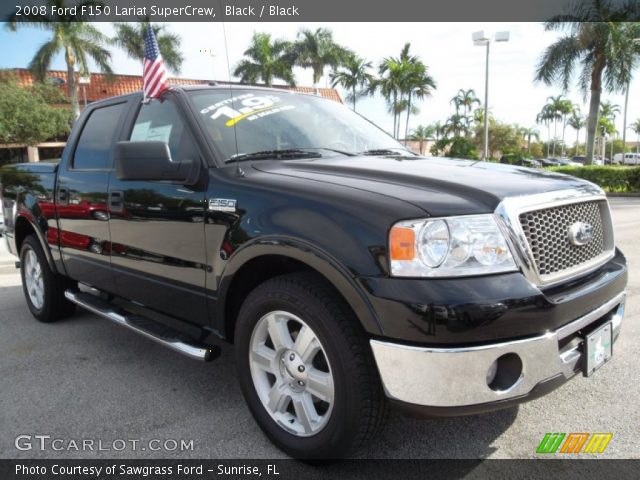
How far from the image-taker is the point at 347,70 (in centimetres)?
4097

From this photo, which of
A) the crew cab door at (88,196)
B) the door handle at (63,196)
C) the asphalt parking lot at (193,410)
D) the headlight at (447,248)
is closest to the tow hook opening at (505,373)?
the headlight at (447,248)

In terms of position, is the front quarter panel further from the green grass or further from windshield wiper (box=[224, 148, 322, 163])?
the green grass

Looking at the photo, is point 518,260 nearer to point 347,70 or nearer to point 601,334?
point 601,334

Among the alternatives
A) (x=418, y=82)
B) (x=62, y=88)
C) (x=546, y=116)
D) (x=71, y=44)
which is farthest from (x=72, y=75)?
(x=546, y=116)

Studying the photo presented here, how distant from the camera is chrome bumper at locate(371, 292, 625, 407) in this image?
198 cm

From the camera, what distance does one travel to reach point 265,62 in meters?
37.8

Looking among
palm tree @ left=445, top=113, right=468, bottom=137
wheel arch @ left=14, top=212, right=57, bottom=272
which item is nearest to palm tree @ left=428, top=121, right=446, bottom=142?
palm tree @ left=445, top=113, right=468, bottom=137

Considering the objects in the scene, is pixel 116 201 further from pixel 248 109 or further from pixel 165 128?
pixel 248 109

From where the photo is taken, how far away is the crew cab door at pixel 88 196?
12.1 ft

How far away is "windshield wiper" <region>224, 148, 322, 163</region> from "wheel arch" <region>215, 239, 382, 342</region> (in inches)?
24.2

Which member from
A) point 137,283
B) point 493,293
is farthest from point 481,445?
point 137,283

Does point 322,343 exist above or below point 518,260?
below

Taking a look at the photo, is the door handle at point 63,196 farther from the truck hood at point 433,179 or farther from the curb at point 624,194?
the curb at point 624,194

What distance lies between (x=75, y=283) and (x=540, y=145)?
102m
